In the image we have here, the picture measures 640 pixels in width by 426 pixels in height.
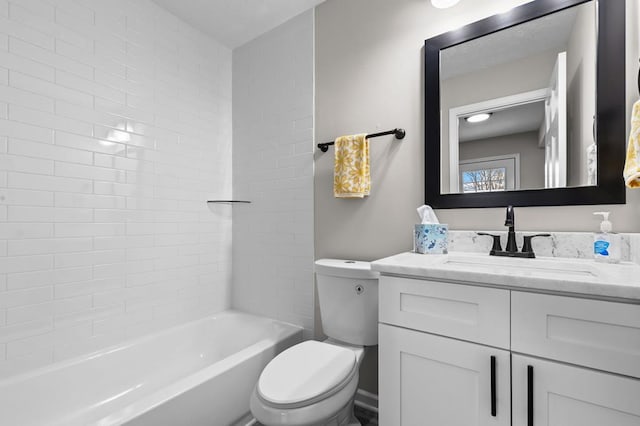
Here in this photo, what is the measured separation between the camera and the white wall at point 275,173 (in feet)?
6.81

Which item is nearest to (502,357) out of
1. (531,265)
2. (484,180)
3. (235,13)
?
(531,265)

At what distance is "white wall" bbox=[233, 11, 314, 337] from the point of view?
2076mm

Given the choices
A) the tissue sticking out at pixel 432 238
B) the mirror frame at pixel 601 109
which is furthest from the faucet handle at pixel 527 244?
the tissue sticking out at pixel 432 238

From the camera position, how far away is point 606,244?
1.10 m

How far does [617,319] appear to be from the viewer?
0.76 meters

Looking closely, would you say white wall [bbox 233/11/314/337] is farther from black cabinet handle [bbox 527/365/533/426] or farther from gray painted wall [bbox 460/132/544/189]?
black cabinet handle [bbox 527/365/533/426]

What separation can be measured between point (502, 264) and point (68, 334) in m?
2.09

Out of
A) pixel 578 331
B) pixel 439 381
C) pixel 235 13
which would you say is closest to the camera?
pixel 578 331

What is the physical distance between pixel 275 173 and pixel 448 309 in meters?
1.53

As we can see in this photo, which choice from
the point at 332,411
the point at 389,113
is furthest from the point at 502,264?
the point at 389,113

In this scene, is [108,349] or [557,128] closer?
[557,128]

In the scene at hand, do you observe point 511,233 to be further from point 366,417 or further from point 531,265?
point 366,417

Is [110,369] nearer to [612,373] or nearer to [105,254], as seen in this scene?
[105,254]

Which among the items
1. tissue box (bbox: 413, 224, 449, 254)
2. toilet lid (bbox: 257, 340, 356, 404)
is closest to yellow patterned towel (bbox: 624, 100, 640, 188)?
tissue box (bbox: 413, 224, 449, 254)
